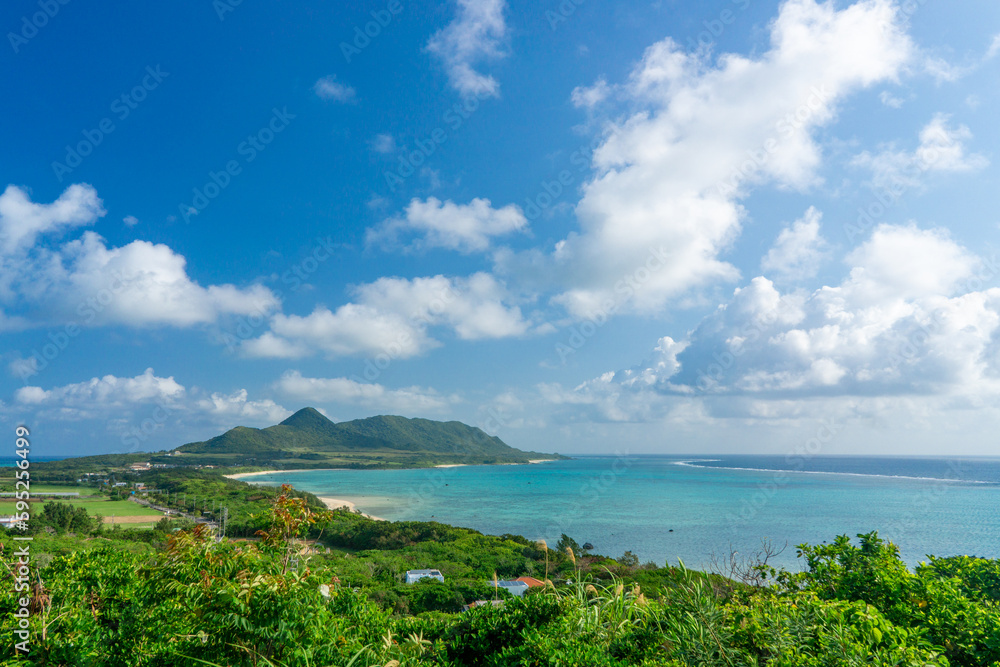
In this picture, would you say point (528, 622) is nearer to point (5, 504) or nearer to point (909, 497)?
point (5, 504)

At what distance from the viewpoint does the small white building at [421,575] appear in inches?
1074

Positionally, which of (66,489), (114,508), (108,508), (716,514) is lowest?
(66,489)

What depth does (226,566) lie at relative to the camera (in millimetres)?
3957

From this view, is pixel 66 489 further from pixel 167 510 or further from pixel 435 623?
pixel 435 623

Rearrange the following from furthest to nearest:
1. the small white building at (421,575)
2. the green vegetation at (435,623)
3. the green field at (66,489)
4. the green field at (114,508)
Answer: the green field at (66,489) < the green field at (114,508) < the small white building at (421,575) < the green vegetation at (435,623)

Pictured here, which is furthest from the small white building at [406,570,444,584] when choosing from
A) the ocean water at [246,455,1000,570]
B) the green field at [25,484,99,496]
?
the green field at [25,484,99,496]

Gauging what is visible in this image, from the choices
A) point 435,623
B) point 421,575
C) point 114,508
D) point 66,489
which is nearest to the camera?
point 435,623

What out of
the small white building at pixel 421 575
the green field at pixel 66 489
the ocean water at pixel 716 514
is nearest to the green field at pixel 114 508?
the green field at pixel 66 489

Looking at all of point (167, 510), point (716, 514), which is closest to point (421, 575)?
point (716, 514)

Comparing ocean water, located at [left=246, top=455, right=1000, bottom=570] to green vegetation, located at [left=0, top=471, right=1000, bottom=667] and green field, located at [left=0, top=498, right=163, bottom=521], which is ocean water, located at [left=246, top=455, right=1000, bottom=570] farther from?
green vegetation, located at [left=0, top=471, right=1000, bottom=667]

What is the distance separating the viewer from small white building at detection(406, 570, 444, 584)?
2729 centimetres

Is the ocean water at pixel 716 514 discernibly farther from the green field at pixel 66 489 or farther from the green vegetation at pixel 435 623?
the green field at pixel 66 489

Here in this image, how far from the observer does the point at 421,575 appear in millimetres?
28328

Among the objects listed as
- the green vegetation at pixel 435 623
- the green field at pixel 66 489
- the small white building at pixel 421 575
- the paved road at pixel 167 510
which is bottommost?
the green field at pixel 66 489
